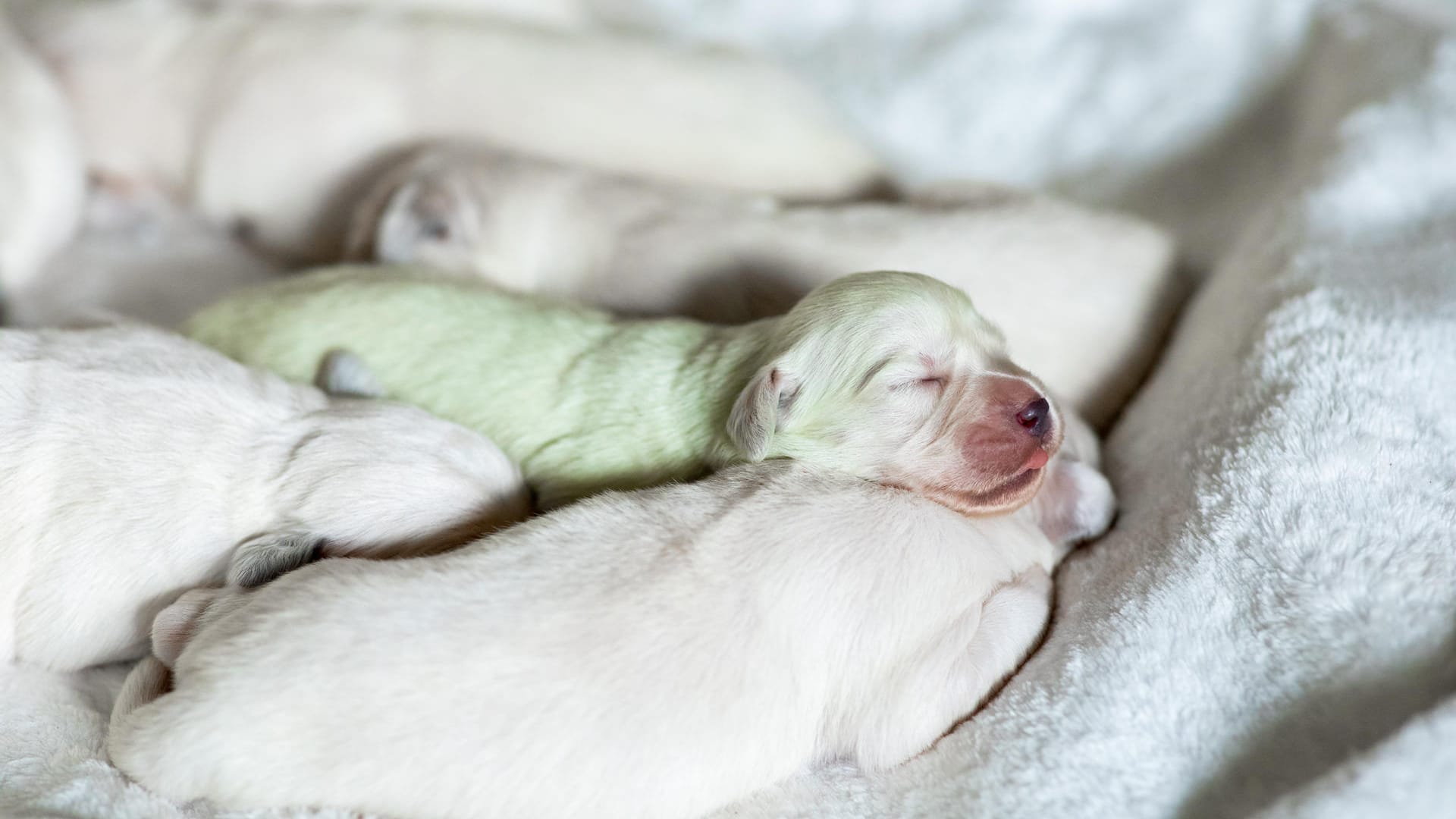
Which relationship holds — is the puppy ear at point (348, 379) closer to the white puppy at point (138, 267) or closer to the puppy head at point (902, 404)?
the puppy head at point (902, 404)

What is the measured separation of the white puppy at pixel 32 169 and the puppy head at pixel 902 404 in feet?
5.49

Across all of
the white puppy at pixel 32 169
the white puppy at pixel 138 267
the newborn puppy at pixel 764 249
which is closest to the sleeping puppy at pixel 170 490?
the newborn puppy at pixel 764 249

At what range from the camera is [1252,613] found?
4.35 ft

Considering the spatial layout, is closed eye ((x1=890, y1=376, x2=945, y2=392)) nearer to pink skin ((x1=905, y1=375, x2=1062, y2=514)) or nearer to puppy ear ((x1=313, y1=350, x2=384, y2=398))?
pink skin ((x1=905, y1=375, x2=1062, y2=514))

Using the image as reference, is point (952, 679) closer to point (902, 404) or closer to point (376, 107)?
point (902, 404)

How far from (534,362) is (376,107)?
1.07 meters

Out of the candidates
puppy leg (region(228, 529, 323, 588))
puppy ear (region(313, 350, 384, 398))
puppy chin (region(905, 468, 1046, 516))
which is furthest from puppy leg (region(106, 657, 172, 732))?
puppy chin (region(905, 468, 1046, 516))

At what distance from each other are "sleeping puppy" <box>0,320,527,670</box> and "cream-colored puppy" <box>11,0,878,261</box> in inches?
41.0

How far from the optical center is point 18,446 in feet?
4.78

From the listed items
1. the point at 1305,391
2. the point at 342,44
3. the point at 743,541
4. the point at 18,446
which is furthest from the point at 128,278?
the point at 1305,391

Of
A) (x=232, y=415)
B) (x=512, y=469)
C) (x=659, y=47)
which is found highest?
(x=659, y=47)

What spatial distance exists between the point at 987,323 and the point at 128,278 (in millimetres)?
1723

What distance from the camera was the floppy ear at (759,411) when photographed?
149cm

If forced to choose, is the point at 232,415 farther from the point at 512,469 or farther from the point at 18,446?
the point at 512,469
